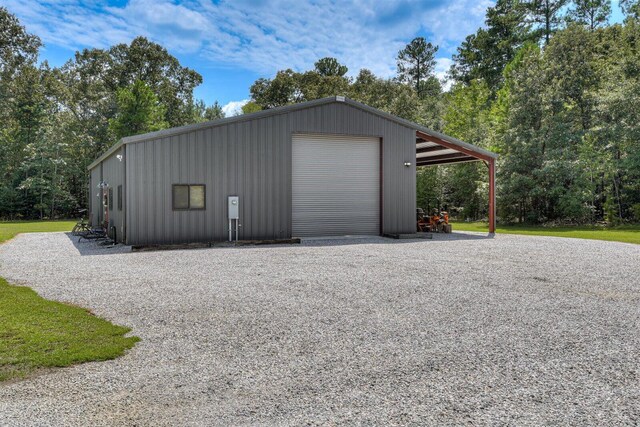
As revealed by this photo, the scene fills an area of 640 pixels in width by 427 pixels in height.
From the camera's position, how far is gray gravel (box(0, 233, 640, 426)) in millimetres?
2617

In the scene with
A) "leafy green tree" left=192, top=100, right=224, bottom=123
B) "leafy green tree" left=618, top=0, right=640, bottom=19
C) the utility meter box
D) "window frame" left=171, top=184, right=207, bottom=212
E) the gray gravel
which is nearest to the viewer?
the gray gravel

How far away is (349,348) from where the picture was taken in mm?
3729

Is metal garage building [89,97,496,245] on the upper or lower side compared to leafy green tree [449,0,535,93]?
lower

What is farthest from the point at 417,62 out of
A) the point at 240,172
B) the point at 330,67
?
the point at 240,172

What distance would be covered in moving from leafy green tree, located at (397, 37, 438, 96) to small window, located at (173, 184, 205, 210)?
128 ft

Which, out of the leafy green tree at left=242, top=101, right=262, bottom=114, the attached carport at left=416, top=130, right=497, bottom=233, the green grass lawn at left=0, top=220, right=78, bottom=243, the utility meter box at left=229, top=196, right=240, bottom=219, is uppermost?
the leafy green tree at left=242, top=101, right=262, bottom=114

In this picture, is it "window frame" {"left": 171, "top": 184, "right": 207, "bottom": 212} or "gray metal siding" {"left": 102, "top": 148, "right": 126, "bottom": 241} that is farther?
"gray metal siding" {"left": 102, "top": 148, "right": 126, "bottom": 241}

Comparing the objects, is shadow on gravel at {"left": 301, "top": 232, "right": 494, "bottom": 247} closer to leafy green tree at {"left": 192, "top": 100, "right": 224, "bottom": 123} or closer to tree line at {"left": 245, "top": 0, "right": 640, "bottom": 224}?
tree line at {"left": 245, "top": 0, "right": 640, "bottom": 224}

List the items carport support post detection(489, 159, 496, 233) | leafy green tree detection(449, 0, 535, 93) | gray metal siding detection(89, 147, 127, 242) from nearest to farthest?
gray metal siding detection(89, 147, 127, 242), carport support post detection(489, 159, 496, 233), leafy green tree detection(449, 0, 535, 93)

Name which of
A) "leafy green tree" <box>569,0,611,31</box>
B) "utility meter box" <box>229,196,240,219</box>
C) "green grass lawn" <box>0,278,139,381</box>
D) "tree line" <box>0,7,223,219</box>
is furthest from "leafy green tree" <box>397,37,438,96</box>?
"green grass lawn" <box>0,278,139,381</box>

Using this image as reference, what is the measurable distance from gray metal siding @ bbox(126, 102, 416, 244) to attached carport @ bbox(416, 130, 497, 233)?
147 centimetres

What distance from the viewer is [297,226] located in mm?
13859

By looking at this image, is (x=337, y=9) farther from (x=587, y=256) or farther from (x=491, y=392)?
(x=491, y=392)

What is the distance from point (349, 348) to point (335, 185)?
10878 millimetres
